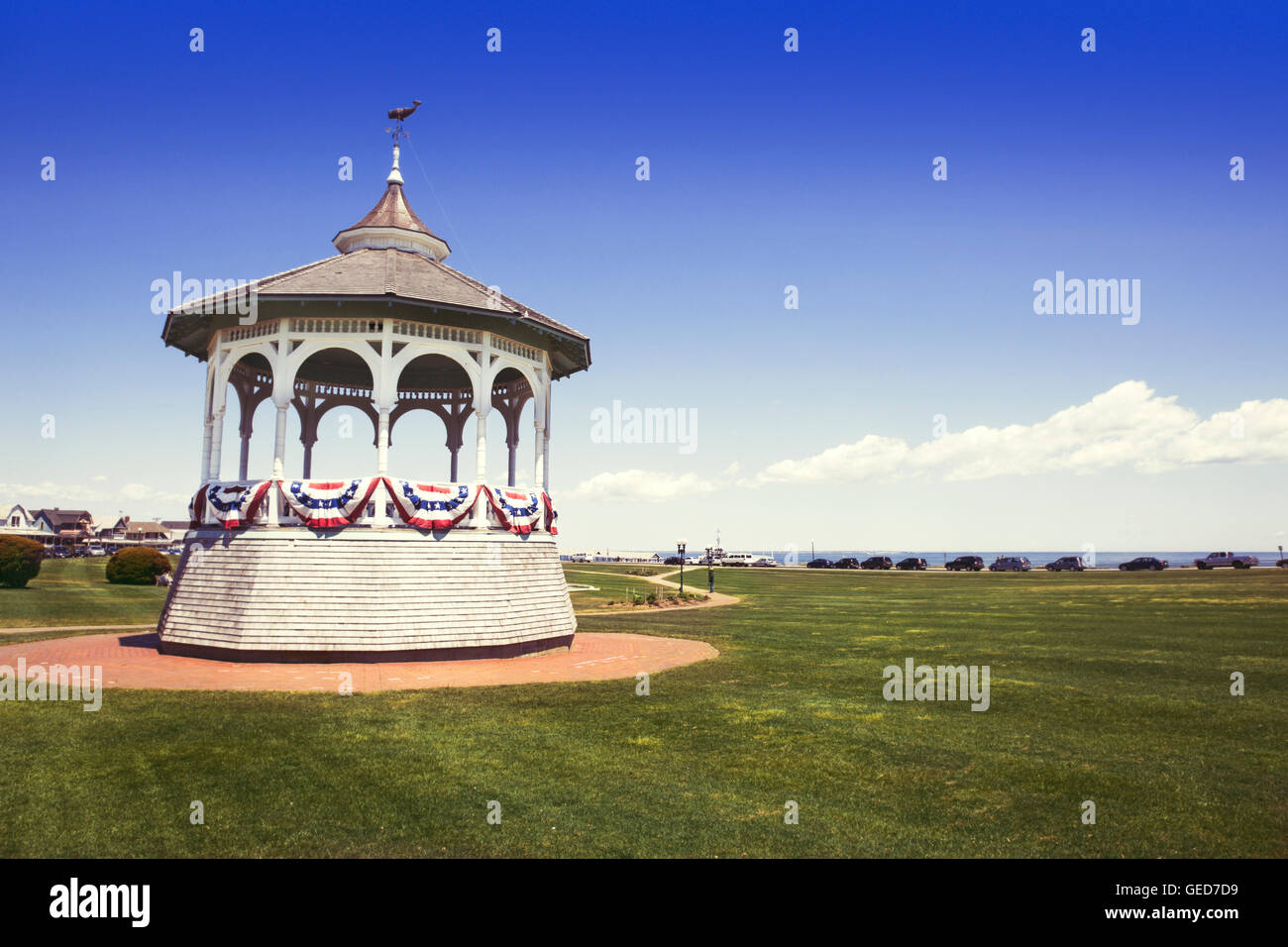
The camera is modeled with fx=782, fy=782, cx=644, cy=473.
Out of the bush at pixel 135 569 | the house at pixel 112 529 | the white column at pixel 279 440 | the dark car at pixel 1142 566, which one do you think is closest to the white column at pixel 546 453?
the white column at pixel 279 440

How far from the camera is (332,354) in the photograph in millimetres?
24453

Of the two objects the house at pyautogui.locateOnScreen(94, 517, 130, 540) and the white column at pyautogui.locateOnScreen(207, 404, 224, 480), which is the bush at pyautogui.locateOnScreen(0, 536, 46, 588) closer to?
the white column at pyautogui.locateOnScreen(207, 404, 224, 480)

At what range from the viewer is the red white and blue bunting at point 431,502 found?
60.4 ft

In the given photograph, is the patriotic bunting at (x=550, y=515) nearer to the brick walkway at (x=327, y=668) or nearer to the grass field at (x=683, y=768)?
the brick walkway at (x=327, y=668)

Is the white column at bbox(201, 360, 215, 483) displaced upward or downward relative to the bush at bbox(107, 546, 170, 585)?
upward

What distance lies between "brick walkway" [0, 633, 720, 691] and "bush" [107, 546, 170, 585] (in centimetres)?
2828

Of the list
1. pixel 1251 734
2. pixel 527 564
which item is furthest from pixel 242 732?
pixel 1251 734

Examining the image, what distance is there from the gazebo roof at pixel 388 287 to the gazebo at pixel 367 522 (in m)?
0.07

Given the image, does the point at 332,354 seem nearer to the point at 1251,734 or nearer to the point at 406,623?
the point at 406,623

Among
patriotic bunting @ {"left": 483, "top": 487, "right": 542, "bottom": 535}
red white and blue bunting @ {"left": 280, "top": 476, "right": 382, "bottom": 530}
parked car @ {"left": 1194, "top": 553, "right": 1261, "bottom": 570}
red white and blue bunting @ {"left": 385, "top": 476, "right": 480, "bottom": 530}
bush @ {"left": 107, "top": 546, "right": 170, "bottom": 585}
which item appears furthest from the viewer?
parked car @ {"left": 1194, "top": 553, "right": 1261, "bottom": 570}

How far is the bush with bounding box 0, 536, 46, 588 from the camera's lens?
41594 millimetres

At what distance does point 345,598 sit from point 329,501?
2290 mm

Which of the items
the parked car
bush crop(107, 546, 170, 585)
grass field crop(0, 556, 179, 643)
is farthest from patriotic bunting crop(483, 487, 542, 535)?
the parked car
